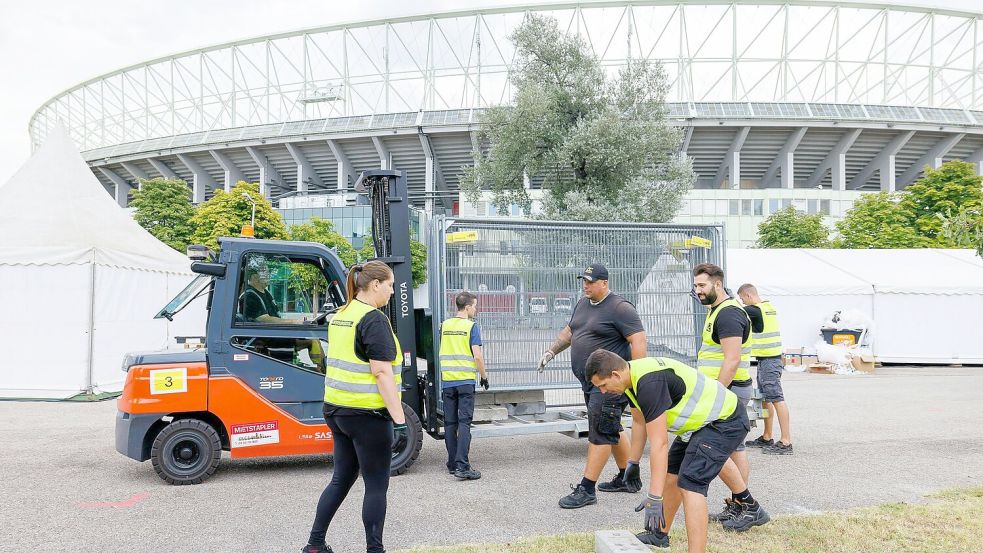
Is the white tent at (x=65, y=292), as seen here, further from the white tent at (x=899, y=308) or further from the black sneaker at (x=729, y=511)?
the white tent at (x=899, y=308)

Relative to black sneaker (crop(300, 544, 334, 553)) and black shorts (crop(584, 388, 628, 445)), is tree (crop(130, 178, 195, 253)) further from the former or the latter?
black sneaker (crop(300, 544, 334, 553))

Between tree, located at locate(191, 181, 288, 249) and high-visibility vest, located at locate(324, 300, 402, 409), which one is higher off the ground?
tree, located at locate(191, 181, 288, 249)

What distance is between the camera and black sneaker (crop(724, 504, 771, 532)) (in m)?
4.50

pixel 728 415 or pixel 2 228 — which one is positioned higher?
pixel 2 228

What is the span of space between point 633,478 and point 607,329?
1.31 m

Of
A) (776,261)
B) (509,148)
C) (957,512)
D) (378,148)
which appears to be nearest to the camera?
(957,512)

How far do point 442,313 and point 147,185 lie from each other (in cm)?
4543

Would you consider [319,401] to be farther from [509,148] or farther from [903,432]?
[509,148]

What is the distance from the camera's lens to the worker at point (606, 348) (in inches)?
200

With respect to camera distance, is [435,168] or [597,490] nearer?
[597,490]

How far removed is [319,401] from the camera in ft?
20.1

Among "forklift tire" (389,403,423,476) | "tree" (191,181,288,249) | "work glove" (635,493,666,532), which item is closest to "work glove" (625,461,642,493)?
"work glove" (635,493,666,532)

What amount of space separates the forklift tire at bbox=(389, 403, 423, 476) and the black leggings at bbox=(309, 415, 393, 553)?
245cm

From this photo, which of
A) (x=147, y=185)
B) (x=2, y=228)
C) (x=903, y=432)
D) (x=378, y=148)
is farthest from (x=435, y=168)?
(x=903, y=432)
